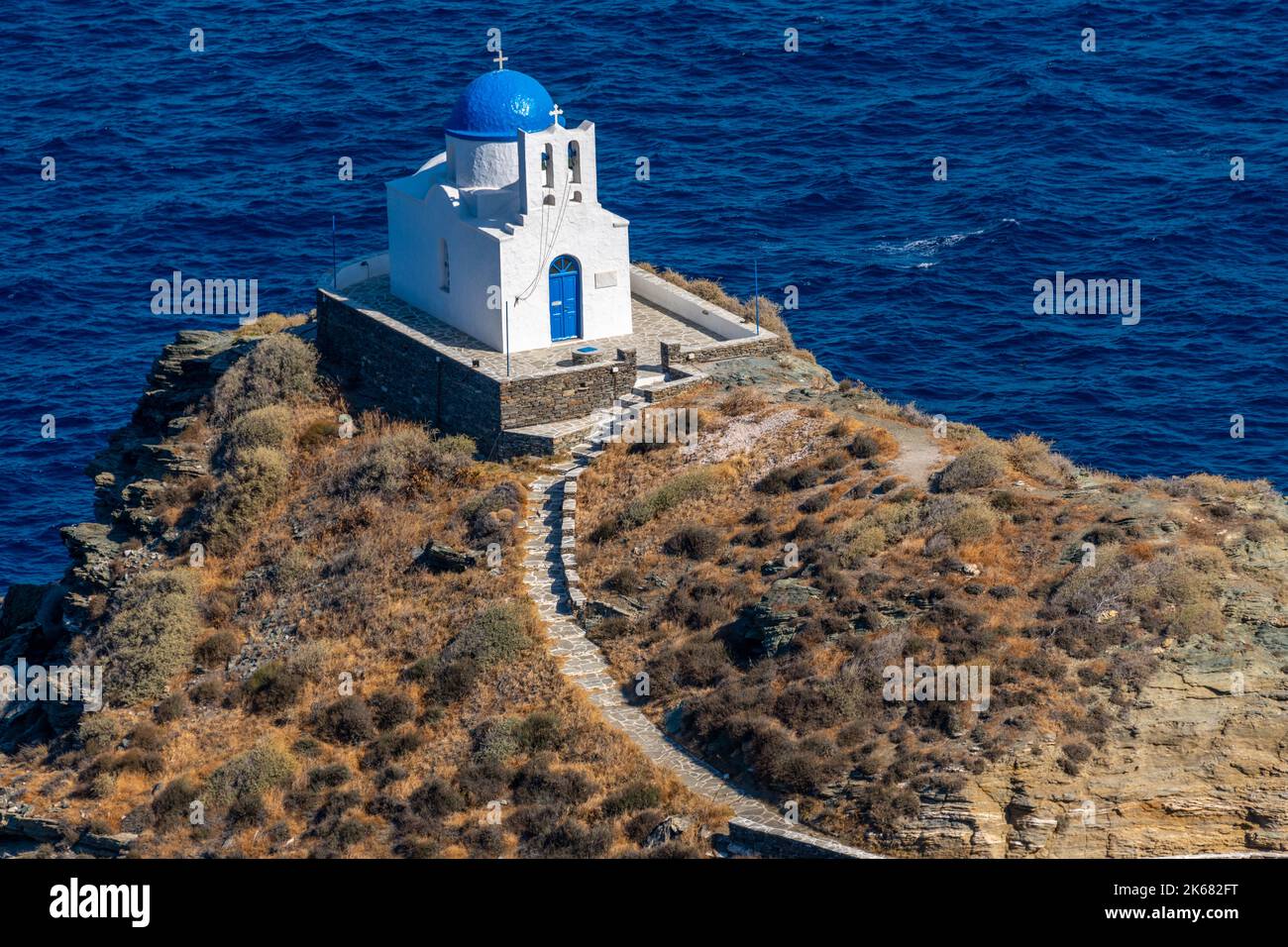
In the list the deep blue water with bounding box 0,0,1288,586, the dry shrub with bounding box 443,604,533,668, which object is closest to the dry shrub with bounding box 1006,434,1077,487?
the dry shrub with bounding box 443,604,533,668

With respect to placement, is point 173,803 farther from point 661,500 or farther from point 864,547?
point 864,547

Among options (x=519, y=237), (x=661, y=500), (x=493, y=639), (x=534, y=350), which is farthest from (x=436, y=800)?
(x=519, y=237)

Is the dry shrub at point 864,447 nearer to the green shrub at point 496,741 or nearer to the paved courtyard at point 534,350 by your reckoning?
the paved courtyard at point 534,350

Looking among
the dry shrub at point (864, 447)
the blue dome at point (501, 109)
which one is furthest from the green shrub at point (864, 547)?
the blue dome at point (501, 109)
